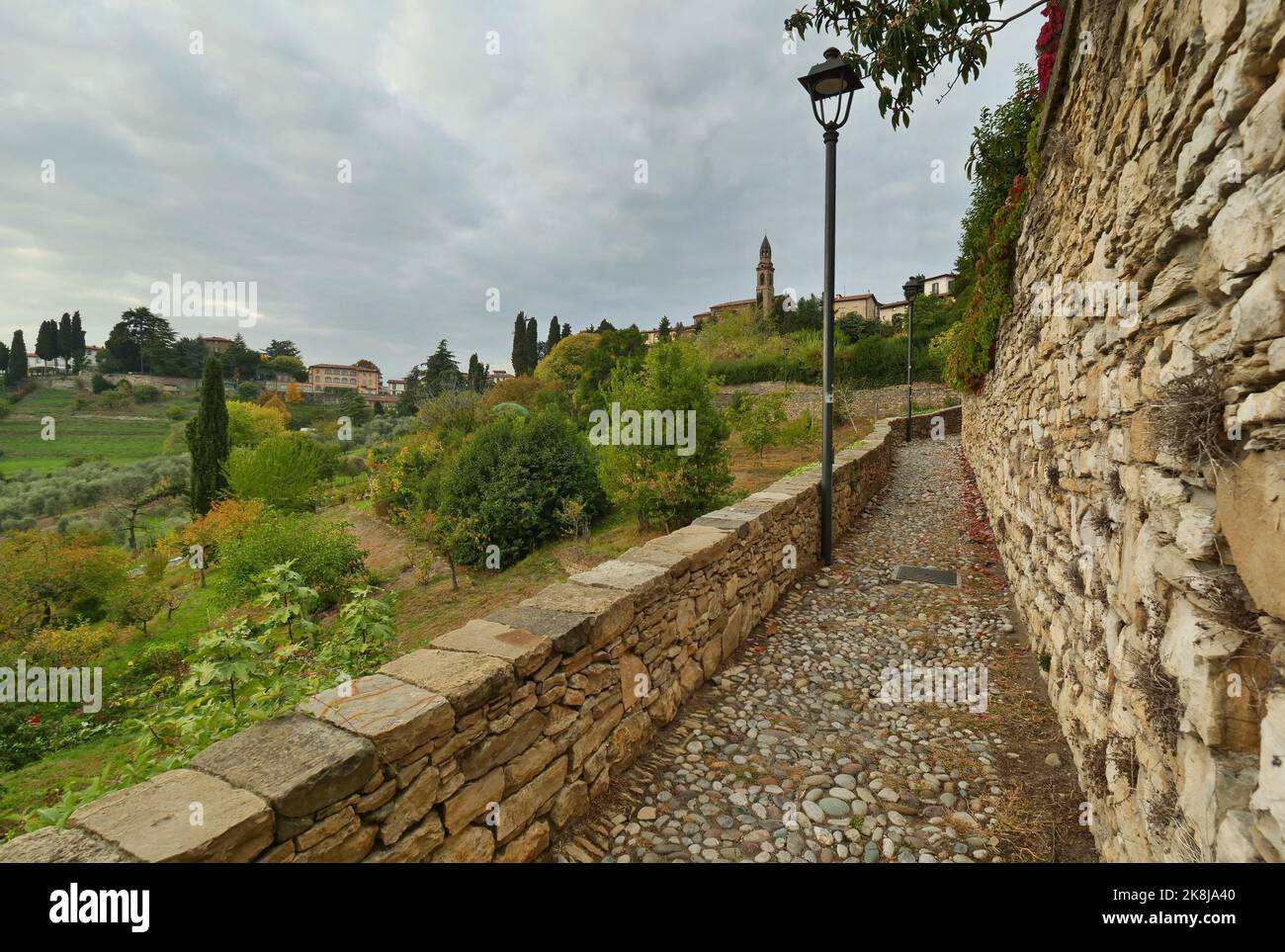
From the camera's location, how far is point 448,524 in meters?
13.1

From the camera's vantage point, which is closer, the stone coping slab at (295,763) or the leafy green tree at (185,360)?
the stone coping slab at (295,763)

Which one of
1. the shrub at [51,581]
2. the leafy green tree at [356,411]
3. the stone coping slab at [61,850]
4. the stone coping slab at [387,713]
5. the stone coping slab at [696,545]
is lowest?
the shrub at [51,581]

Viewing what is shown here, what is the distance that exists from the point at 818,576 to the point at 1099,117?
4505mm

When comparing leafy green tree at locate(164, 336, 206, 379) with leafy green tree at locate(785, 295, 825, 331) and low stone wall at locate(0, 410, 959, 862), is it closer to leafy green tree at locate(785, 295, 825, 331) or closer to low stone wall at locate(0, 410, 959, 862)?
leafy green tree at locate(785, 295, 825, 331)

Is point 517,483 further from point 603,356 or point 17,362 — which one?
point 17,362

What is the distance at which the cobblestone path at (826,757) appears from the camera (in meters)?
2.62

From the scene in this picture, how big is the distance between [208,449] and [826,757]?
28419 millimetres

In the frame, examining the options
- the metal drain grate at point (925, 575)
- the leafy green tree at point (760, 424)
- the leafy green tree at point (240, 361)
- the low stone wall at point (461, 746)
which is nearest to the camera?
the low stone wall at point (461, 746)

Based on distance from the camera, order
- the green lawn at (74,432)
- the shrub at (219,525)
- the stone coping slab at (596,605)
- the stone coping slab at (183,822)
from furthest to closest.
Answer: the green lawn at (74,432) < the shrub at (219,525) < the stone coping slab at (596,605) < the stone coping slab at (183,822)

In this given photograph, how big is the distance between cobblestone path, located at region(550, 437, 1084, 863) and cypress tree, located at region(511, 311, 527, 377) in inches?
1882

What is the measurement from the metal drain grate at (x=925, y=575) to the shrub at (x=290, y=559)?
37.7 ft

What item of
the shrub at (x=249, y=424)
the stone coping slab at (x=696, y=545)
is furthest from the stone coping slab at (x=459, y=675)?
the shrub at (x=249, y=424)

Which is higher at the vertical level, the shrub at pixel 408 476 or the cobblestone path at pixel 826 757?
the shrub at pixel 408 476

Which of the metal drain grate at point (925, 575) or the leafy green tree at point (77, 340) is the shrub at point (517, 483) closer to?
the metal drain grate at point (925, 575)
